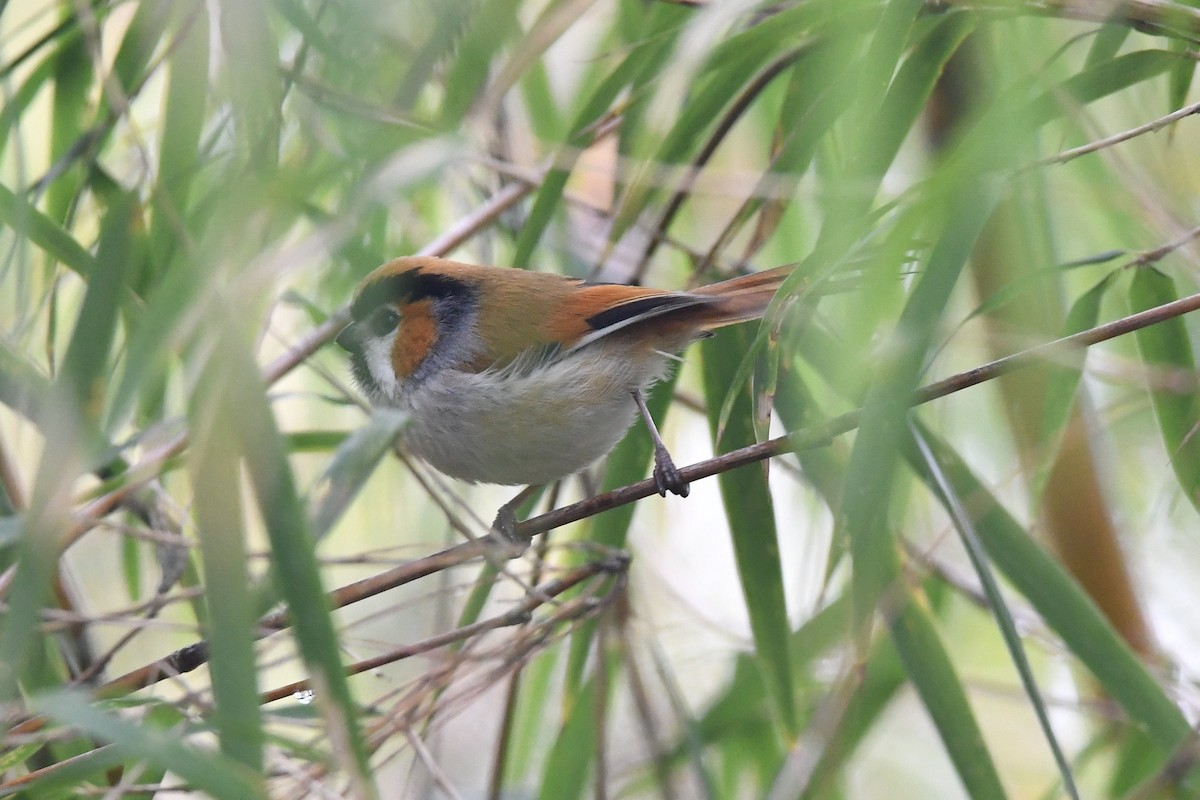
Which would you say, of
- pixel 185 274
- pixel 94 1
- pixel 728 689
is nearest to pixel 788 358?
pixel 185 274

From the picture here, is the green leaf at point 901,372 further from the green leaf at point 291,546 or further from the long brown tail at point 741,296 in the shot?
the green leaf at point 291,546

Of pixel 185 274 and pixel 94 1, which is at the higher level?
pixel 94 1

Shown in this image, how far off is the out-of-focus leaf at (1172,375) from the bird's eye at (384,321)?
54.7 inches

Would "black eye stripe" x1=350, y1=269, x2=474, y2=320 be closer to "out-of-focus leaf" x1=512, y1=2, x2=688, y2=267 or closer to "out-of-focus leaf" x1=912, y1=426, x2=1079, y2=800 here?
"out-of-focus leaf" x1=512, y1=2, x2=688, y2=267

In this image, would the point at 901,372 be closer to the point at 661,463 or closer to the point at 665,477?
the point at 665,477

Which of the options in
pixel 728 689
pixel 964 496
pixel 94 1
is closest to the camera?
pixel 964 496

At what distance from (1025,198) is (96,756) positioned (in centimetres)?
159

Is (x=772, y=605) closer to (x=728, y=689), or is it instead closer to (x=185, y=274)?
(x=728, y=689)

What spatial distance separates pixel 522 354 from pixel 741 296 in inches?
17.8

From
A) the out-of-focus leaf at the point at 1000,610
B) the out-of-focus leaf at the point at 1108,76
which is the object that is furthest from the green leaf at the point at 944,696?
the out-of-focus leaf at the point at 1108,76

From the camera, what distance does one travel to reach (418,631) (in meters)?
2.85

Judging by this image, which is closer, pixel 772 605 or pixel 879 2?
pixel 879 2

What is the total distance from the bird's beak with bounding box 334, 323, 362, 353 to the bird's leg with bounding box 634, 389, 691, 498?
0.60 metres

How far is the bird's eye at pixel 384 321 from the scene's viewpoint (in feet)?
7.66
